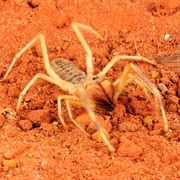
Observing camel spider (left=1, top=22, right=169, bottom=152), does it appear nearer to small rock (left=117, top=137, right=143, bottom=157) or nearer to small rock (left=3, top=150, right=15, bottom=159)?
small rock (left=117, top=137, right=143, bottom=157)

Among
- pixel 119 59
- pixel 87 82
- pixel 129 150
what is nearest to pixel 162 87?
pixel 119 59

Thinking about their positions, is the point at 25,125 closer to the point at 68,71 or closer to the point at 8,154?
the point at 8,154

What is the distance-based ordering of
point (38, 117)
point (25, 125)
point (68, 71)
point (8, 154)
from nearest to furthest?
point (8, 154)
point (25, 125)
point (38, 117)
point (68, 71)

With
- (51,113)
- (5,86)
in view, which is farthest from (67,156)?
(5,86)

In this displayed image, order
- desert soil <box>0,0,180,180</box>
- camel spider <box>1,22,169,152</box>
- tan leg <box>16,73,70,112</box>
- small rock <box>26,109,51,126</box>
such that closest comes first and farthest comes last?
desert soil <box>0,0,180,180</box>, camel spider <box>1,22,169,152</box>, small rock <box>26,109,51,126</box>, tan leg <box>16,73,70,112</box>

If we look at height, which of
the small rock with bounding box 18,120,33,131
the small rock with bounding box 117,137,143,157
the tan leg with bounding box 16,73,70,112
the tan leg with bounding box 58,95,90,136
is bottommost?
the small rock with bounding box 117,137,143,157

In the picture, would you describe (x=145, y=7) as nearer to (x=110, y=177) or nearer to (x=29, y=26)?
(x=29, y=26)

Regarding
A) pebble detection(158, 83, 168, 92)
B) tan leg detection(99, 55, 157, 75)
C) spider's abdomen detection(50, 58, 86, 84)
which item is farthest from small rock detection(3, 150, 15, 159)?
pebble detection(158, 83, 168, 92)
